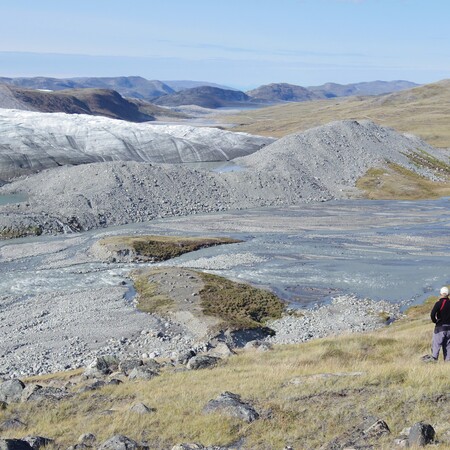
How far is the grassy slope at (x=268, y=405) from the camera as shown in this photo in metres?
16.9

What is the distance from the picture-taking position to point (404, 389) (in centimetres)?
1839

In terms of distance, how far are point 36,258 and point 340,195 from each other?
57.4 meters

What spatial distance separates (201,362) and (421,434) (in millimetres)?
13271

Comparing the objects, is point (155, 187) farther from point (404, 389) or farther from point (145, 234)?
point (404, 389)

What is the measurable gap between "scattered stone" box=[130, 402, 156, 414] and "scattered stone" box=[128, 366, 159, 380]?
5.21m

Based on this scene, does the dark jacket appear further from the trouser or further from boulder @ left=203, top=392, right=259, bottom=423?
boulder @ left=203, top=392, right=259, bottom=423

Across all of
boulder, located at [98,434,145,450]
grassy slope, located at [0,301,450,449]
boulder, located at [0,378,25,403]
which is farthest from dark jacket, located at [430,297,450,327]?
boulder, located at [0,378,25,403]

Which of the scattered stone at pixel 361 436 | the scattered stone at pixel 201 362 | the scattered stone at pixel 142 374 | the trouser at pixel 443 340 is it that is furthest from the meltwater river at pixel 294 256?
the scattered stone at pixel 361 436

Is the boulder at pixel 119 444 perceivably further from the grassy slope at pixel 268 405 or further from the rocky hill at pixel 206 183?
the rocky hill at pixel 206 183

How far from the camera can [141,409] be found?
19156mm

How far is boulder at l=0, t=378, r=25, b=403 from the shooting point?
916 inches

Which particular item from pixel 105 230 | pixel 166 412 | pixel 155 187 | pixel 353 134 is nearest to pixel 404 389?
pixel 166 412

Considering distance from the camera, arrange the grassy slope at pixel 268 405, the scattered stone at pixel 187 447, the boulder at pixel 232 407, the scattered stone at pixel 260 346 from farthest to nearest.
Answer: the scattered stone at pixel 260 346 → the boulder at pixel 232 407 → the grassy slope at pixel 268 405 → the scattered stone at pixel 187 447

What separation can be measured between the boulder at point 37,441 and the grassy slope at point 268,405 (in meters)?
0.58
